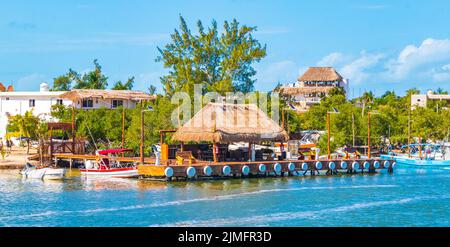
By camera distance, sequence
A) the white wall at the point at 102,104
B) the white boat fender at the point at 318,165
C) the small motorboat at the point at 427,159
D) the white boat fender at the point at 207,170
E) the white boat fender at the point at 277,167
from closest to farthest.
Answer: the white boat fender at the point at 207,170
the white boat fender at the point at 277,167
the white boat fender at the point at 318,165
the small motorboat at the point at 427,159
the white wall at the point at 102,104

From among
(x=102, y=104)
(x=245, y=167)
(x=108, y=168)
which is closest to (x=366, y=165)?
(x=245, y=167)

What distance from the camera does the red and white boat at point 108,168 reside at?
151ft

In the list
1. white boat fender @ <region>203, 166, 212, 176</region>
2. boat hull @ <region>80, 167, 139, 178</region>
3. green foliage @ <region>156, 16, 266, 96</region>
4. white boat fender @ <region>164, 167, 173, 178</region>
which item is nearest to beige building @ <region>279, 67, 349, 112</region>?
green foliage @ <region>156, 16, 266, 96</region>

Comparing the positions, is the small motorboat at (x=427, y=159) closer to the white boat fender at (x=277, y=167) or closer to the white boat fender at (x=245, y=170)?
the white boat fender at (x=277, y=167)

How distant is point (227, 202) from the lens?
35.5 meters

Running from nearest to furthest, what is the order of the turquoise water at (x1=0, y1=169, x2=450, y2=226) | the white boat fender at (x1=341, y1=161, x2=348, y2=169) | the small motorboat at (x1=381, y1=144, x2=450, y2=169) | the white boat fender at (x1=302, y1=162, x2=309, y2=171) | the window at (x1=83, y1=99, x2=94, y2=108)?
the turquoise water at (x1=0, y1=169, x2=450, y2=226) < the white boat fender at (x1=302, y1=162, x2=309, y2=171) < the white boat fender at (x1=341, y1=161, x2=348, y2=169) < the small motorboat at (x1=381, y1=144, x2=450, y2=169) < the window at (x1=83, y1=99, x2=94, y2=108)

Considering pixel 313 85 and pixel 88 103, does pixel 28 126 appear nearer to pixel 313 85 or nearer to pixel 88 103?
pixel 88 103

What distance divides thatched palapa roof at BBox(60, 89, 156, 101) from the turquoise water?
72.2ft

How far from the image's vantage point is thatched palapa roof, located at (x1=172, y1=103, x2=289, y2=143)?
1866 inches

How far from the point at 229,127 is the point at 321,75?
188 feet

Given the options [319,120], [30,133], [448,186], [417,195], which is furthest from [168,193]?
[319,120]

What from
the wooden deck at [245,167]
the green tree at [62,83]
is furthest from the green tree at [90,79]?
the wooden deck at [245,167]

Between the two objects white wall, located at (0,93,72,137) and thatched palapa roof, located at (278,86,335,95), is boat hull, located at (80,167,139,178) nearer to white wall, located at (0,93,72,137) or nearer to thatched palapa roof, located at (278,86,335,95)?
white wall, located at (0,93,72,137)

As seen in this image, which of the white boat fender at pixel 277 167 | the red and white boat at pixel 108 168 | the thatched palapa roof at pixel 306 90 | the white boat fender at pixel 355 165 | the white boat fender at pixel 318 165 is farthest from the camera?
the thatched palapa roof at pixel 306 90
